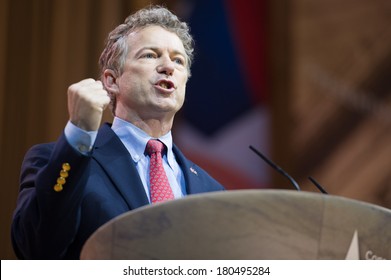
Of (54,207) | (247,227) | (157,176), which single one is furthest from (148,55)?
(247,227)

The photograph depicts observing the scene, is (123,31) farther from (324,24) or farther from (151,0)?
(324,24)

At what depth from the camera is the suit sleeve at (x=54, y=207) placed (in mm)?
1649

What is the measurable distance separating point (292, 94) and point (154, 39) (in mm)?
2228

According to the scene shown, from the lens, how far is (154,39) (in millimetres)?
2275

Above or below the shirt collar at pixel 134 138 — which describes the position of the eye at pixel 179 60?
above

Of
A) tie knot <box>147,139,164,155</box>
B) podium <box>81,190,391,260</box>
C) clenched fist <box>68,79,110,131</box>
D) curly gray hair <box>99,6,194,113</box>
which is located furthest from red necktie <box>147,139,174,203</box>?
podium <box>81,190,391,260</box>

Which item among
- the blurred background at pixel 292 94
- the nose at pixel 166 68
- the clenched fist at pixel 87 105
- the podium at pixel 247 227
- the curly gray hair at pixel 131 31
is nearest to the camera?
the podium at pixel 247 227

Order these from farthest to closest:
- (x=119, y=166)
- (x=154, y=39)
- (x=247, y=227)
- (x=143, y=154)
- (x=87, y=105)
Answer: (x=154, y=39) < (x=143, y=154) < (x=119, y=166) < (x=87, y=105) < (x=247, y=227)

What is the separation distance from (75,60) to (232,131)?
103 centimetres

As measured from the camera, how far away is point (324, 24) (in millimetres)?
4512

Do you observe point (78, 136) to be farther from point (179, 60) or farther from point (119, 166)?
point (179, 60)

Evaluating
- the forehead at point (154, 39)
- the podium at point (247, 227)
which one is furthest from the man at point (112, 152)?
the podium at point (247, 227)

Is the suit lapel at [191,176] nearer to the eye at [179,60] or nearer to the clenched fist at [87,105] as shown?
the eye at [179,60]

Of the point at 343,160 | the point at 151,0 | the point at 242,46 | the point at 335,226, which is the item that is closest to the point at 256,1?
the point at 242,46
